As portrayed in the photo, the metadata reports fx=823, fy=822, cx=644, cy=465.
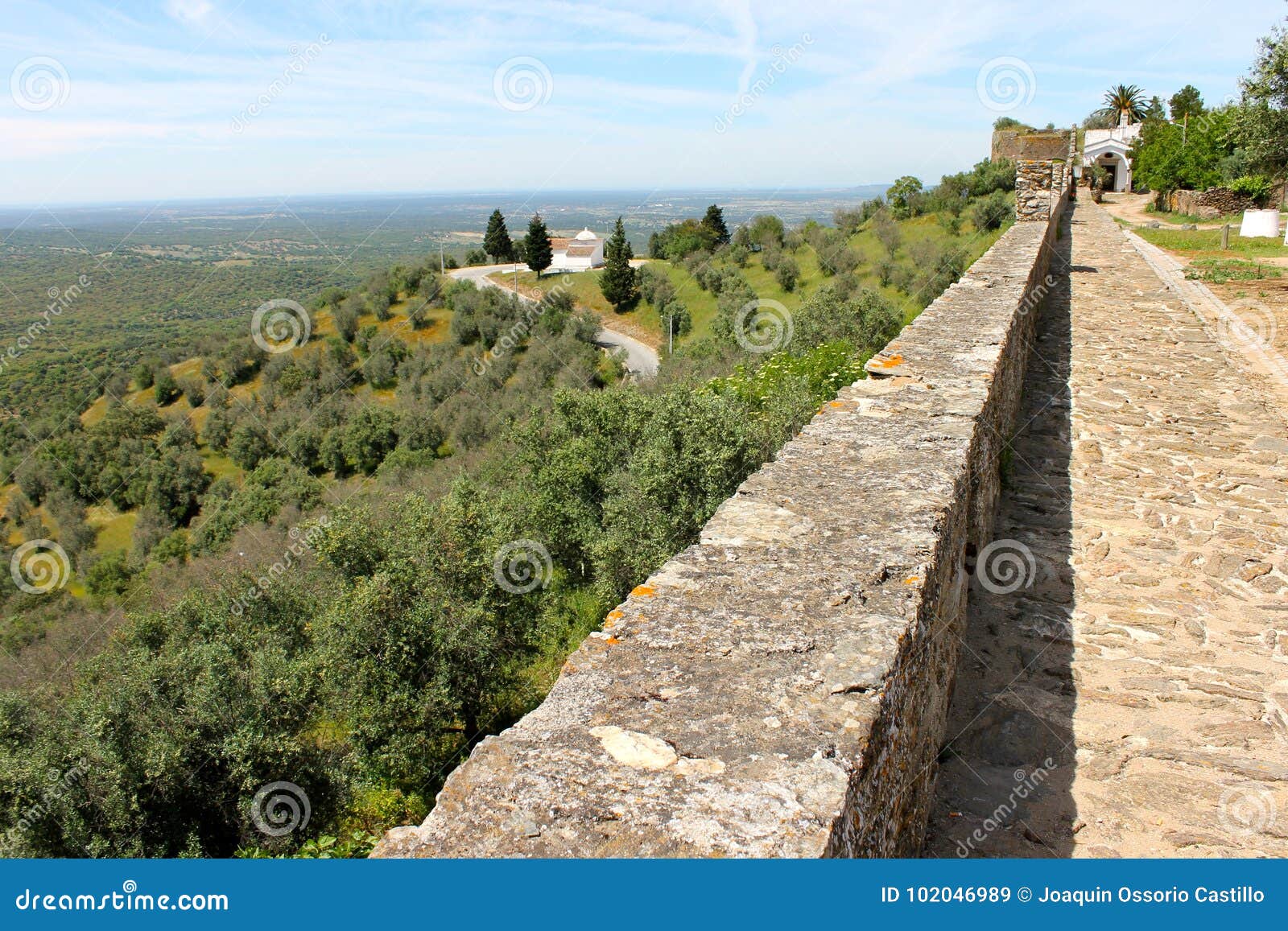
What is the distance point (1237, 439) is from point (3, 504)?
54922mm

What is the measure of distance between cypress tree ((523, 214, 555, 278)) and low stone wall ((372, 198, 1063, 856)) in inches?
2166

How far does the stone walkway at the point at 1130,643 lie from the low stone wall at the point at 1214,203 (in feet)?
85.0

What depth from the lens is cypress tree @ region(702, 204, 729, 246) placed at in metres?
54.4

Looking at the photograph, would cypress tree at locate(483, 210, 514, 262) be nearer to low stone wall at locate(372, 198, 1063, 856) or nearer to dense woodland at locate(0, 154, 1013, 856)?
dense woodland at locate(0, 154, 1013, 856)

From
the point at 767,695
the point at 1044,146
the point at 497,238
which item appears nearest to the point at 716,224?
the point at 497,238

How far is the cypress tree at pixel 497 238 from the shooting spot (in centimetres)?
6431

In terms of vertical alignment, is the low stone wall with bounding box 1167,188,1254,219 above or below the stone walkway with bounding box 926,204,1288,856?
above

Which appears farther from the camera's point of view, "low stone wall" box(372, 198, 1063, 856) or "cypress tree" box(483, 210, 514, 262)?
"cypress tree" box(483, 210, 514, 262)

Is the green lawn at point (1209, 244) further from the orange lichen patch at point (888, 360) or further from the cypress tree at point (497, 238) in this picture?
the cypress tree at point (497, 238)

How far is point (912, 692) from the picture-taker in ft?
8.01

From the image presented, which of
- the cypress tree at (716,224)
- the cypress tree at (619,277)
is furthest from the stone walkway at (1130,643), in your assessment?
the cypress tree at (716,224)

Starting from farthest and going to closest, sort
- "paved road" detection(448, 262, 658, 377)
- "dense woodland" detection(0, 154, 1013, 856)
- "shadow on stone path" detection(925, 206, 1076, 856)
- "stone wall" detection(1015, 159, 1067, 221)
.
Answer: "paved road" detection(448, 262, 658, 377) < "stone wall" detection(1015, 159, 1067, 221) < "dense woodland" detection(0, 154, 1013, 856) < "shadow on stone path" detection(925, 206, 1076, 856)

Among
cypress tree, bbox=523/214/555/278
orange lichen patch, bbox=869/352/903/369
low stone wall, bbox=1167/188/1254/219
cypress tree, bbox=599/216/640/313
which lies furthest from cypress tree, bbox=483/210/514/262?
orange lichen patch, bbox=869/352/903/369

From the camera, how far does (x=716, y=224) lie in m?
55.4
